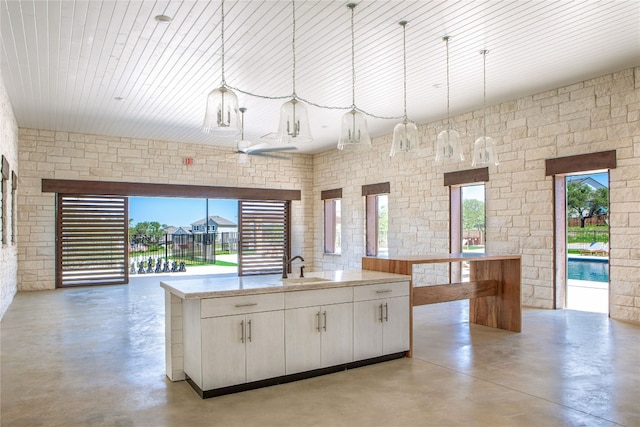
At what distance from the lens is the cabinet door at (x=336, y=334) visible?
3.82 meters

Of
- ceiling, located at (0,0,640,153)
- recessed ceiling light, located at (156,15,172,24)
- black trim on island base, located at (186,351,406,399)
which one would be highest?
ceiling, located at (0,0,640,153)

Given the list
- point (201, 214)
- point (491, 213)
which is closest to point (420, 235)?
point (491, 213)

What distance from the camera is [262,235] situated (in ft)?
38.2

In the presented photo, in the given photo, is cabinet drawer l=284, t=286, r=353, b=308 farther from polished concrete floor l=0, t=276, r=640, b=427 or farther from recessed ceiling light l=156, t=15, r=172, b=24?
recessed ceiling light l=156, t=15, r=172, b=24

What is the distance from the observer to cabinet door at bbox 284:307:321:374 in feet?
11.9

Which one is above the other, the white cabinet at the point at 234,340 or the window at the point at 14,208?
the window at the point at 14,208

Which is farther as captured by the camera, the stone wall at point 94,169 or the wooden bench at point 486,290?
the stone wall at point 94,169

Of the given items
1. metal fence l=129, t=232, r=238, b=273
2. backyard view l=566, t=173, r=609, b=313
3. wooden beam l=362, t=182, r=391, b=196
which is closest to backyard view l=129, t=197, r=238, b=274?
metal fence l=129, t=232, r=238, b=273

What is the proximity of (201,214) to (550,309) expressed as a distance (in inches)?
409

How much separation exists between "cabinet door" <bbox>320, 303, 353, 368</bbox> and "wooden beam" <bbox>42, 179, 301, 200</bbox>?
730cm

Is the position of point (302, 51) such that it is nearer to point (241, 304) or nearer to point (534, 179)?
→ point (241, 304)

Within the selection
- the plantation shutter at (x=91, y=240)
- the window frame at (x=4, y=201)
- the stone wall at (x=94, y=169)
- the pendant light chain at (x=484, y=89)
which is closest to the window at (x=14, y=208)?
the stone wall at (x=94, y=169)

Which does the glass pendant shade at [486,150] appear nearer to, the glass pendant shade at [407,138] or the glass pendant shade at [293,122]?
the glass pendant shade at [407,138]

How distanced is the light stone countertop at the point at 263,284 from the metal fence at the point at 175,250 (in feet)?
30.2
